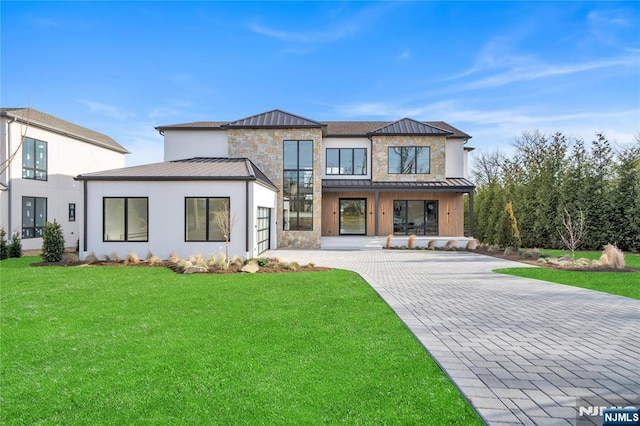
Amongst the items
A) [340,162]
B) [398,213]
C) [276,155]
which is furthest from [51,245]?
[398,213]

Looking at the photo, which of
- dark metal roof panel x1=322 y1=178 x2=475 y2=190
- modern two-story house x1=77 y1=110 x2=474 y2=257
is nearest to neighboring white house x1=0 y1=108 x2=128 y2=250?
modern two-story house x1=77 y1=110 x2=474 y2=257

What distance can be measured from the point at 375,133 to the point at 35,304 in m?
18.9

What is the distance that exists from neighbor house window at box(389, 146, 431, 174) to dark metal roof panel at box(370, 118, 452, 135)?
0.94m

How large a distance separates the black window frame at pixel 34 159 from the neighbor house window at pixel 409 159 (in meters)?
20.6

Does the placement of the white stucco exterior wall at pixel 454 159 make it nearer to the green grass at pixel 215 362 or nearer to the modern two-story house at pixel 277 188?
the modern two-story house at pixel 277 188

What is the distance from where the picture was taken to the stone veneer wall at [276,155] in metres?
19.9

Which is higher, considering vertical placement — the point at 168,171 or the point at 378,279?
the point at 168,171

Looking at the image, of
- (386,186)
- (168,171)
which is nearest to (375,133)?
(386,186)

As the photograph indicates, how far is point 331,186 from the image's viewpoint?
21172 mm

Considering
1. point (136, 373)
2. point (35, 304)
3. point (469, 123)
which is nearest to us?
point (136, 373)

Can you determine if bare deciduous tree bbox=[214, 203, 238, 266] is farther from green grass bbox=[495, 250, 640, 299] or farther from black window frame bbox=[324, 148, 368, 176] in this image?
green grass bbox=[495, 250, 640, 299]

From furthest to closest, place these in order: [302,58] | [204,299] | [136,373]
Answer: [302,58]
[204,299]
[136,373]

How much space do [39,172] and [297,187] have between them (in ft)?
48.0

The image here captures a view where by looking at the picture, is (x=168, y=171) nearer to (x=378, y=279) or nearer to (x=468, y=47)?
(x=378, y=279)
